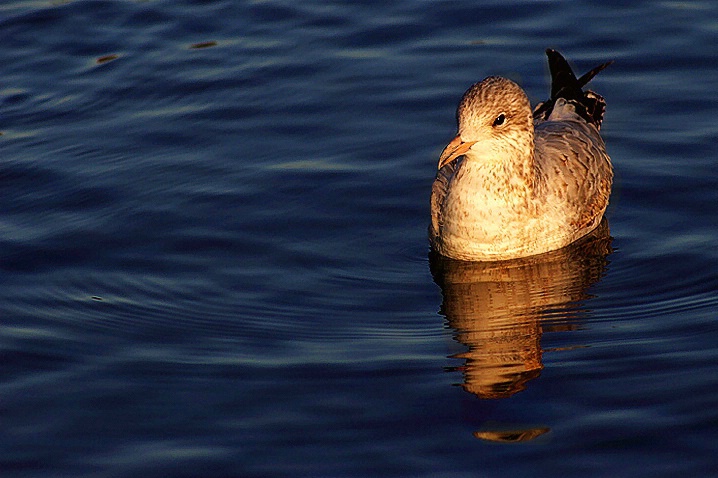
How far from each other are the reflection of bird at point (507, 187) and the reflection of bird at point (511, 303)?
0.12 meters

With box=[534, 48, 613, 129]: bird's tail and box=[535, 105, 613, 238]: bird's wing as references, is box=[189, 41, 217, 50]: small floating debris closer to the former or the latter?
box=[534, 48, 613, 129]: bird's tail

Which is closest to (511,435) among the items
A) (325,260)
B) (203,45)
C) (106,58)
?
(325,260)

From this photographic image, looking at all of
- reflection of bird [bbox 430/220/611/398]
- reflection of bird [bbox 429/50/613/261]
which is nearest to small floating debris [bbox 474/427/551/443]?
reflection of bird [bbox 430/220/611/398]

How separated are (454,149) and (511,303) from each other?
107 cm

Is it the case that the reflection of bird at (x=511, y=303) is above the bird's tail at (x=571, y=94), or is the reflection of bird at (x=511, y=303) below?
below

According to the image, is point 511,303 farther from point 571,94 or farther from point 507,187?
point 571,94

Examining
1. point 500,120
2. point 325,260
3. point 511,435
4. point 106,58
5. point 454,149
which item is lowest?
point 511,435

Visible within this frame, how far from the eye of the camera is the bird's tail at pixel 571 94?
35.4ft

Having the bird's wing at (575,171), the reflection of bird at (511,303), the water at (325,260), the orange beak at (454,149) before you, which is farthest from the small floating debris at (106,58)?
the orange beak at (454,149)

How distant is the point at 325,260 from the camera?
9297 millimetres

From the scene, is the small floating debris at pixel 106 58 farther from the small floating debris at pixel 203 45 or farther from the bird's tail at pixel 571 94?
the bird's tail at pixel 571 94

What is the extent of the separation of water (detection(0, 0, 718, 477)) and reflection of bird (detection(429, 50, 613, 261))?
0.67 feet

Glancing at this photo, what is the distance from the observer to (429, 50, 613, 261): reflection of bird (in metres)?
8.96

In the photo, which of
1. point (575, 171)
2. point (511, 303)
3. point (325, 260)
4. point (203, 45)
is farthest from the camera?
point (203, 45)
